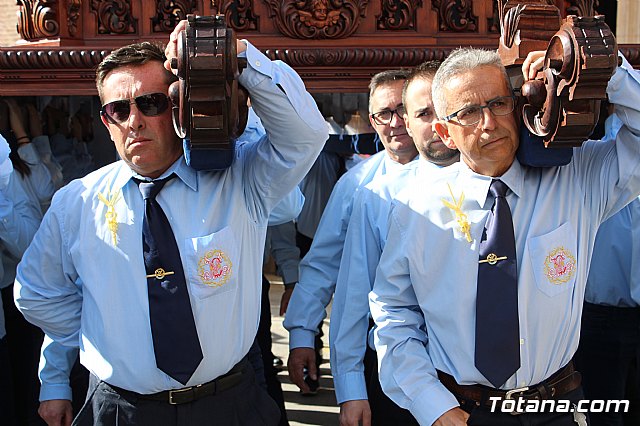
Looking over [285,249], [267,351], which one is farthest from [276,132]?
[285,249]

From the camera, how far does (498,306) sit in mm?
2207

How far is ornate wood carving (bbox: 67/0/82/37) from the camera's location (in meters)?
3.55

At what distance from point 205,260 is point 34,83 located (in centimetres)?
159

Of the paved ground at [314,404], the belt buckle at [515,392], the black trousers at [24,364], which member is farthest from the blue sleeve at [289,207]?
the paved ground at [314,404]

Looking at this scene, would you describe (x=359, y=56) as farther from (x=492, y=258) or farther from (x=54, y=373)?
(x=54, y=373)

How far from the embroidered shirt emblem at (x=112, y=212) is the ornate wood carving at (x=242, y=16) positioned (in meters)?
1.27

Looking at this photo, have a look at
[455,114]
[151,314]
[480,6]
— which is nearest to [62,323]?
[151,314]

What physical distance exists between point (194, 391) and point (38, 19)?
1.96 m

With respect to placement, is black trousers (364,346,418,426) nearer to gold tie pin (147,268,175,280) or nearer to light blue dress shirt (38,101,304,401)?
light blue dress shirt (38,101,304,401)

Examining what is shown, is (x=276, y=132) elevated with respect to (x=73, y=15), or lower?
lower

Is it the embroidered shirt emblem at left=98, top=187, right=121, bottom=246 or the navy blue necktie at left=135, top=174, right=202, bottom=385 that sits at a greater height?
the embroidered shirt emblem at left=98, top=187, right=121, bottom=246

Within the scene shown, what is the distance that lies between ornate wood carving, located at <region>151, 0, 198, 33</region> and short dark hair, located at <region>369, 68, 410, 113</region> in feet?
2.80

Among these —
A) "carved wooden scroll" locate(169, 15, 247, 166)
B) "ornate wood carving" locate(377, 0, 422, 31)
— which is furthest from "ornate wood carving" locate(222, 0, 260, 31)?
"carved wooden scroll" locate(169, 15, 247, 166)

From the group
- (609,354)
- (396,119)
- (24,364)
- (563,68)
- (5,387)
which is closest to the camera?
(563,68)
